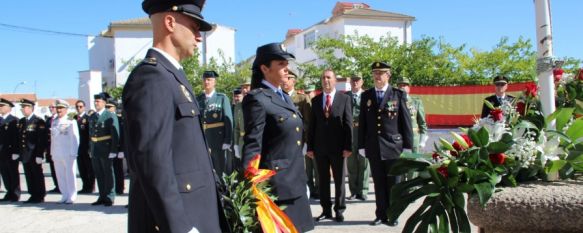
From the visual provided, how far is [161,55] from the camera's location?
2.38 meters

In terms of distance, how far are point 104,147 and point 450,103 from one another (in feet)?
27.5

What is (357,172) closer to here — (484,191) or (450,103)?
(450,103)

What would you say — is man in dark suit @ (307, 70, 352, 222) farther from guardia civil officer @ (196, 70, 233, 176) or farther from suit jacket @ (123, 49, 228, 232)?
suit jacket @ (123, 49, 228, 232)

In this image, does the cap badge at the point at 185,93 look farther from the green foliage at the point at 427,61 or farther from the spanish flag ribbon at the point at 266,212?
the green foliage at the point at 427,61

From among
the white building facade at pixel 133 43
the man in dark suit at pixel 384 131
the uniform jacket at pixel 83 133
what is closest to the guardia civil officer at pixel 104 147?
the uniform jacket at pixel 83 133

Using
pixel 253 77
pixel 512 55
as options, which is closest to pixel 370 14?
pixel 512 55

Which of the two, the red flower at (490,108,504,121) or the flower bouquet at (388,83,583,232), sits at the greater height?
the red flower at (490,108,504,121)

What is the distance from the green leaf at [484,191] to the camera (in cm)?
219

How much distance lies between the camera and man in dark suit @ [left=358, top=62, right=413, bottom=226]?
21.3ft

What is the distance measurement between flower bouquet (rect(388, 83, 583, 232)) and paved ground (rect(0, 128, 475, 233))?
384 cm

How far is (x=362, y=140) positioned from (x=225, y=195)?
430 cm

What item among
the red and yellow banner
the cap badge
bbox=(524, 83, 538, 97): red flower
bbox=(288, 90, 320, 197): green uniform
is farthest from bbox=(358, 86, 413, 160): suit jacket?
the red and yellow banner

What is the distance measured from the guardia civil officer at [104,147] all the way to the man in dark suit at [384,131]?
475 cm

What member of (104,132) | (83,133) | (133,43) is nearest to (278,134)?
(104,132)
